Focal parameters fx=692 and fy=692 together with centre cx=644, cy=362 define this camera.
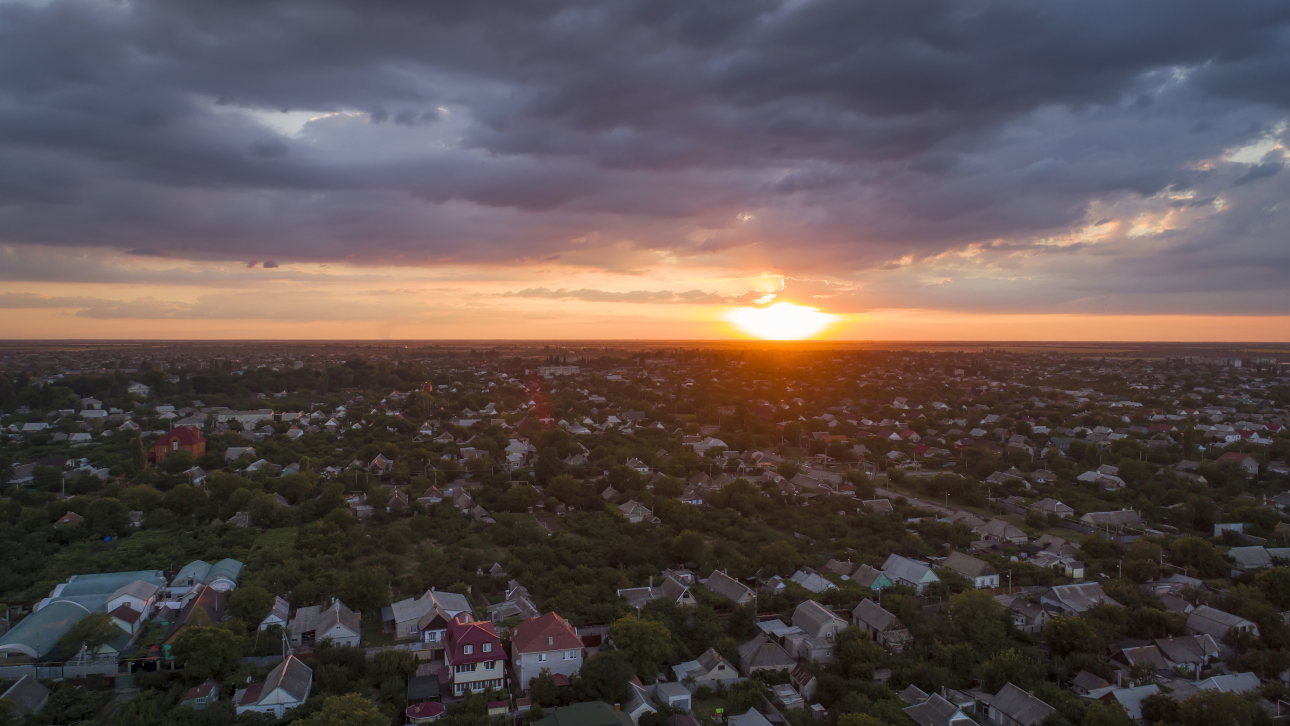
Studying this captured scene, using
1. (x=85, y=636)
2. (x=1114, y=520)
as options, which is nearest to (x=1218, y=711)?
(x=1114, y=520)

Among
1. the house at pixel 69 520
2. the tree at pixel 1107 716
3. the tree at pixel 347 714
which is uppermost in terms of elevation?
the tree at pixel 1107 716

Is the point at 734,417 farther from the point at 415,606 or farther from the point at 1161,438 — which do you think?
the point at 415,606

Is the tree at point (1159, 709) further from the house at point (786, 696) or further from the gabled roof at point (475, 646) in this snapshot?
the gabled roof at point (475, 646)

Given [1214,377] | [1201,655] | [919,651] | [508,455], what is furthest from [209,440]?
[1214,377]

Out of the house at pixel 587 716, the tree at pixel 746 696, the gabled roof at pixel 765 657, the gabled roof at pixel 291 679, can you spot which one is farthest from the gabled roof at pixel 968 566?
the gabled roof at pixel 291 679

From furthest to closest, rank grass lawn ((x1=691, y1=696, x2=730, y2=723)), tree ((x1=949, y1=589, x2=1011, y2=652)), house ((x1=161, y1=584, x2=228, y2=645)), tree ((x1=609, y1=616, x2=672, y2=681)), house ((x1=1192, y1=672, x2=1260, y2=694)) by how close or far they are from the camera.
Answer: house ((x1=161, y1=584, x2=228, y2=645)) < tree ((x1=949, y1=589, x2=1011, y2=652)) < tree ((x1=609, y1=616, x2=672, y2=681)) < house ((x1=1192, y1=672, x2=1260, y2=694)) < grass lawn ((x1=691, y1=696, x2=730, y2=723))

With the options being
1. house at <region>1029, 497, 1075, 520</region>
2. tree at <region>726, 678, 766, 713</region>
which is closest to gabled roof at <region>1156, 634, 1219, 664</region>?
tree at <region>726, 678, 766, 713</region>

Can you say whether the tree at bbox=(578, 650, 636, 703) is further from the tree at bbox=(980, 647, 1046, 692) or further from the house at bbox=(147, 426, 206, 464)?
the house at bbox=(147, 426, 206, 464)
